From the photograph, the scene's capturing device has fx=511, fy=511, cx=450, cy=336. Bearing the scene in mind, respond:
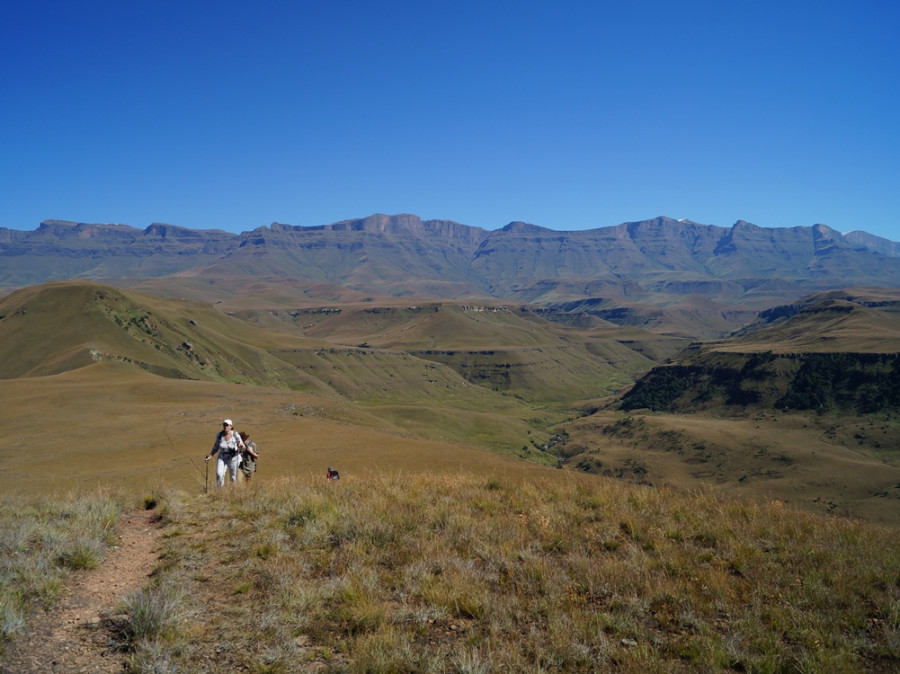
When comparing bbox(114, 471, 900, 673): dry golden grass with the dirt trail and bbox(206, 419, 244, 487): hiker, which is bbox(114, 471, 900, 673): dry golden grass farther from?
bbox(206, 419, 244, 487): hiker

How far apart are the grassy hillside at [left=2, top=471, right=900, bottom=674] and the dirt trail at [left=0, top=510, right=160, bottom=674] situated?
0.27m

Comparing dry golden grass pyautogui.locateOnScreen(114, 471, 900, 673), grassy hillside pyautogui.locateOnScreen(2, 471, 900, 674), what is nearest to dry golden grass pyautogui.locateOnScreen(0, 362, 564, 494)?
dry golden grass pyautogui.locateOnScreen(114, 471, 900, 673)

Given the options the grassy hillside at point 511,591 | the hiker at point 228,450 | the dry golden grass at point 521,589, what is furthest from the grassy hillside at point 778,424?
the hiker at point 228,450

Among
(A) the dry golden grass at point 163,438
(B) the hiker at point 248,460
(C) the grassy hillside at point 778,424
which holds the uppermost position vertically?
(B) the hiker at point 248,460

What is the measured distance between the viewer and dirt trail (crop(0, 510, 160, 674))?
17.3ft

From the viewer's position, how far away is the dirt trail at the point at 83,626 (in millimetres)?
5258

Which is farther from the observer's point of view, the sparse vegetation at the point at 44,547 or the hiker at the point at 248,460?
the hiker at the point at 248,460

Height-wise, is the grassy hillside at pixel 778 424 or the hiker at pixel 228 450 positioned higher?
the hiker at pixel 228 450

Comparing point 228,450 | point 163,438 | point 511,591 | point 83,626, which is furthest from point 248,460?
point 163,438

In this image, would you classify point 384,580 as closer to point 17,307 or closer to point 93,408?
Answer: point 93,408

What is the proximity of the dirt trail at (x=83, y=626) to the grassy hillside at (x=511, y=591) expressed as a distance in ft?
0.88

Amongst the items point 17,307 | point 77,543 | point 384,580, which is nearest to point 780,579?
point 384,580

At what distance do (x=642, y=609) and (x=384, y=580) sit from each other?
132 inches

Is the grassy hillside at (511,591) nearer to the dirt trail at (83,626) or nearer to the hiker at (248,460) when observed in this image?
the dirt trail at (83,626)
